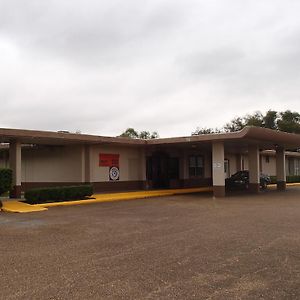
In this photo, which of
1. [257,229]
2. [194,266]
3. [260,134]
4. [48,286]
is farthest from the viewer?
[260,134]

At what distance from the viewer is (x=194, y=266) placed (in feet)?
24.4

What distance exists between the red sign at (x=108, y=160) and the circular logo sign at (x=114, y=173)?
0.26 meters

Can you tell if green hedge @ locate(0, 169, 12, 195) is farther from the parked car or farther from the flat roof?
the parked car

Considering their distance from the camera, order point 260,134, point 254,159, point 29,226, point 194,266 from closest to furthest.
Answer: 1. point 194,266
2. point 29,226
3. point 260,134
4. point 254,159

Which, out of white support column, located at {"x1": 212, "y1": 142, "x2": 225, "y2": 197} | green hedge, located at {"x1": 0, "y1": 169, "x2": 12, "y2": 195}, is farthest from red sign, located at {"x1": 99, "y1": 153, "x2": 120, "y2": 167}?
green hedge, located at {"x1": 0, "y1": 169, "x2": 12, "y2": 195}

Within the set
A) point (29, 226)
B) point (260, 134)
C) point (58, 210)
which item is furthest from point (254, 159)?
point (29, 226)

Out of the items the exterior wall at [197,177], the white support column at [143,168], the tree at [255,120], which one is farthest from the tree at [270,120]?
the white support column at [143,168]

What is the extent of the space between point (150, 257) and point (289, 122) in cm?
5728

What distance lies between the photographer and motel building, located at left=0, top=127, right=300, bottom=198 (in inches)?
874

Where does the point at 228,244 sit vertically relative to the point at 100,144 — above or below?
below

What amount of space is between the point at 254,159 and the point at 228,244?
19467 mm

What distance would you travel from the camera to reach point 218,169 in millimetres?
24047

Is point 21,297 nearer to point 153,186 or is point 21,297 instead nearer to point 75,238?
point 75,238

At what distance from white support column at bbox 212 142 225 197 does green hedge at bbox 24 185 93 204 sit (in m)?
7.18
